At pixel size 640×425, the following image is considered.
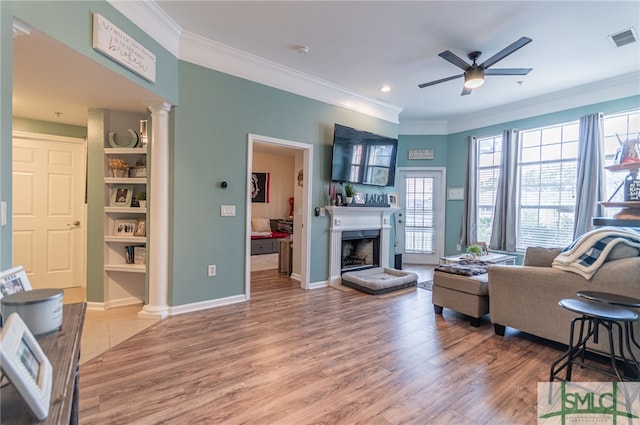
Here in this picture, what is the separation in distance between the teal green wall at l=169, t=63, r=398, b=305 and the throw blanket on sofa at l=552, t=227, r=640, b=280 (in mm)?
3248

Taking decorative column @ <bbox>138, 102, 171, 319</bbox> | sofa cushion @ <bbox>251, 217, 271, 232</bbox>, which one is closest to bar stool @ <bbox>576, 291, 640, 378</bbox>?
decorative column @ <bbox>138, 102, 171, 319</bbox>

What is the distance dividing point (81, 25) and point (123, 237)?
2.13m

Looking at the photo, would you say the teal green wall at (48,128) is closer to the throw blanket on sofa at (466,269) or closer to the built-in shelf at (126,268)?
the built-in shelf at (126,268)

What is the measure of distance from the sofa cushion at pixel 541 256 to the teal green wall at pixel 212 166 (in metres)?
3.04

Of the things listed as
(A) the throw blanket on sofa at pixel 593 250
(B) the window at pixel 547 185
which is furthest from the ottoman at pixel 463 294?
(B) the window at pixel 547 185

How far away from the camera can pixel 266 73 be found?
12.6 ft

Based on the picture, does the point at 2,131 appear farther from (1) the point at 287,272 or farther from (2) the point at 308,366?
(1) the point at 287,272

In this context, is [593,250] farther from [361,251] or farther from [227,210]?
[227,210]

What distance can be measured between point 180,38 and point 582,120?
220 inches

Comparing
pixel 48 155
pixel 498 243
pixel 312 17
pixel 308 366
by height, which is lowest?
pixel 308 366

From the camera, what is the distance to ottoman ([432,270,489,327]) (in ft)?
9.97

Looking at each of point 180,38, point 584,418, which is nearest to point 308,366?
point 584,418

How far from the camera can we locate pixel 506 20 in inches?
113

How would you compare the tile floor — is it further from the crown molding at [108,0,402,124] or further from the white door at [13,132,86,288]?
the crown molding at [108,0,402,124]
